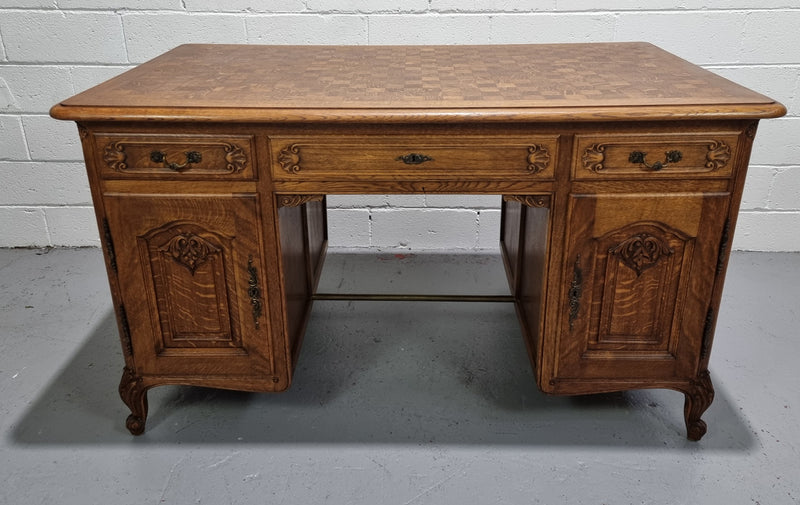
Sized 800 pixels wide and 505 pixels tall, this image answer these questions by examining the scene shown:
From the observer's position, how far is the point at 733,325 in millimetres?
2434

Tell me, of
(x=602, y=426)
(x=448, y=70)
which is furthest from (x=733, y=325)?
(x=448, y=70)

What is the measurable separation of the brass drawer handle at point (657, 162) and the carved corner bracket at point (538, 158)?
Result: 20 centimetres

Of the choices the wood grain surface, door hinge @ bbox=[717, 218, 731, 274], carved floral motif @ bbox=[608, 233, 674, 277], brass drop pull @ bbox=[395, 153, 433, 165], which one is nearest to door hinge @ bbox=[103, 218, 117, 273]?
the wood grain surface

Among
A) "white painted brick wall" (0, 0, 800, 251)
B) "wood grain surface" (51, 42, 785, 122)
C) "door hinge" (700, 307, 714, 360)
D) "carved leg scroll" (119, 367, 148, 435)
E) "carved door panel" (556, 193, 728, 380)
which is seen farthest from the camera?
"white painted brick wall" (0, 0, 800, 251)

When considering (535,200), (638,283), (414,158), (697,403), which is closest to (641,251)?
(638,283)

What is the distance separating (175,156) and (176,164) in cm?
2

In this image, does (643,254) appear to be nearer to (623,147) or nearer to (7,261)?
(623,147)

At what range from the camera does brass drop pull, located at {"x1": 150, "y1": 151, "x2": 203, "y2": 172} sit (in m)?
1.57

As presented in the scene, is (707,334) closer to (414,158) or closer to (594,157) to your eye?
(594,157)

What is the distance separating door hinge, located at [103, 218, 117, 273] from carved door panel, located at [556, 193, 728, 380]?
1.15m

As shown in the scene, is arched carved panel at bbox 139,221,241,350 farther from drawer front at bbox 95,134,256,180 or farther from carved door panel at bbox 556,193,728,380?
carved door panel at bbox 556,193,728,380

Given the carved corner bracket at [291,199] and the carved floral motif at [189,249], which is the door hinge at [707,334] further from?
the carved floral motif at [189,249]

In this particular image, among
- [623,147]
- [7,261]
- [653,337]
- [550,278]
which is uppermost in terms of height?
[623,147]

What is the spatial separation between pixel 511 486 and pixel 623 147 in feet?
2.94
